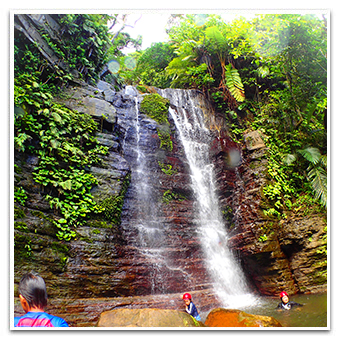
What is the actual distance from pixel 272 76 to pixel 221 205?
18.2ft

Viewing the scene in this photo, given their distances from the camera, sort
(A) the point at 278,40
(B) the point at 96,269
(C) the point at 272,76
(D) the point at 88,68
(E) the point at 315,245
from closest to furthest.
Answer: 1. (B) the point at 96,269
2. (E) the point at 315,245
3. (D) the point at 88,68
4. (A) the point at 278,40
5. (C) the point at 272,76

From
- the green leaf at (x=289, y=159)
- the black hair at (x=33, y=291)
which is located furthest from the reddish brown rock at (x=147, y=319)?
the green leaf at (x=289, y=159)

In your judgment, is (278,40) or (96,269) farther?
(278,40)

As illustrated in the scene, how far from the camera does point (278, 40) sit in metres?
7.29

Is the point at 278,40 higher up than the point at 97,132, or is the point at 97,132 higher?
the point at 278,40

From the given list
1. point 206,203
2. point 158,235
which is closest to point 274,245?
point 206,203

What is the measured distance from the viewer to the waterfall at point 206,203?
537cm

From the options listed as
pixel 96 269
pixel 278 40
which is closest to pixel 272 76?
pixel 278 40

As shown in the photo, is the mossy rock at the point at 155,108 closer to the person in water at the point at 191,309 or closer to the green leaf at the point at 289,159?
the green leaf at the point at 289,159

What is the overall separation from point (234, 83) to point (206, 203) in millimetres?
4914

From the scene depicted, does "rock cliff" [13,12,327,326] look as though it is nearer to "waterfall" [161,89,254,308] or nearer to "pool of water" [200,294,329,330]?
"waterfall" [161,89,254,308]

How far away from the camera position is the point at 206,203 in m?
6.87

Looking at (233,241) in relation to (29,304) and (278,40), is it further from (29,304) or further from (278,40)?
(278,40)
